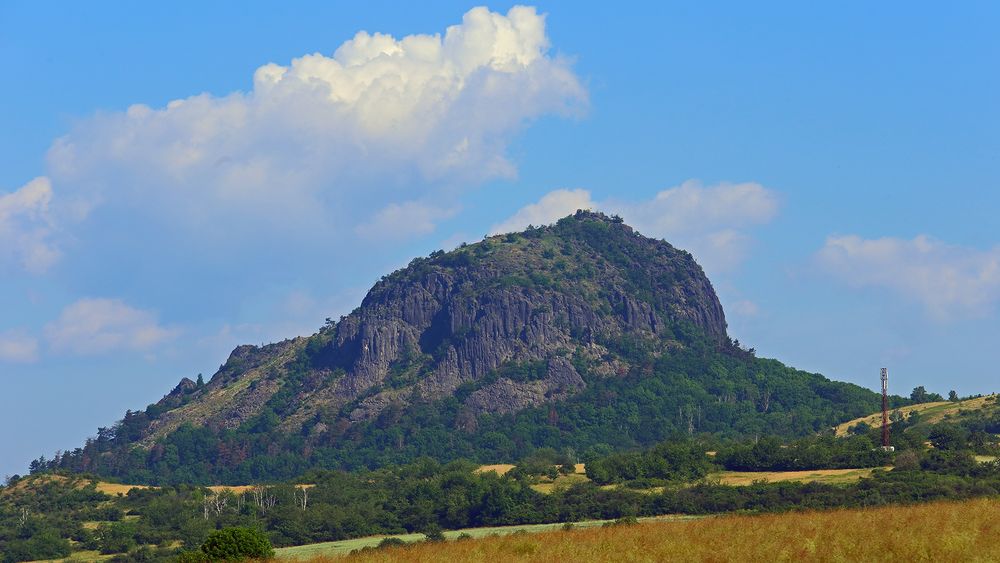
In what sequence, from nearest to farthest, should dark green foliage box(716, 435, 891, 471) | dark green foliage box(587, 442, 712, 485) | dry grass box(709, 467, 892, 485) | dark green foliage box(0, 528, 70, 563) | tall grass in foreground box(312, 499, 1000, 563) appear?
tall grass in foreground box(312, 499, 1000, 563) < dry grass box(709, 467, 892, 485) < dark green foliage box(0, 528, 70, 563) < dark green foliage box(716, 435, 891, 471) < dark green foliage box(587, 442, 712, 485)

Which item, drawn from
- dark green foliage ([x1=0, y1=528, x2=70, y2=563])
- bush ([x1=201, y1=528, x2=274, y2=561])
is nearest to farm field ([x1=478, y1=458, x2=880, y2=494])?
dark green foliage ([x1=0, y1=528, x2=70, y2=563])

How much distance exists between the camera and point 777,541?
159 ft

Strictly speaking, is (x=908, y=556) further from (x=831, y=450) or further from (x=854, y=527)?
(x=831, y=450)

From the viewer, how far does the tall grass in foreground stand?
44672 mm

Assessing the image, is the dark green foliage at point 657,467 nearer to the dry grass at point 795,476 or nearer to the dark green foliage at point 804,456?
the dry grass at point 795,476

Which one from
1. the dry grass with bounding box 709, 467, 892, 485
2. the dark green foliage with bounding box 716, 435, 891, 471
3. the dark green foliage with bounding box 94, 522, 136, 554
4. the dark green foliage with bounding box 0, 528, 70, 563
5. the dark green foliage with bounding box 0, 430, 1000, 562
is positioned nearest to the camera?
the dark green foliage with bounding box 0, 430, 1000, 562

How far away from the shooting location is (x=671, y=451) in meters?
188

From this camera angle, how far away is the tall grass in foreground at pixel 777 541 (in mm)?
44672

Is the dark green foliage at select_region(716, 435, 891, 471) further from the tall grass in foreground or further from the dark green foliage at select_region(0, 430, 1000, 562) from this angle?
the tall grass in foreground

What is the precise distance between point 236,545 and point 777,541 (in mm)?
29811


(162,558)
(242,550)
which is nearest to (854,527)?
(242,550)

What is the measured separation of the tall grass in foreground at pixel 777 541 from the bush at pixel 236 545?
37.7 feet

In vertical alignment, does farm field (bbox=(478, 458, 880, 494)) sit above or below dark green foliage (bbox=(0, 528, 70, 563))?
above

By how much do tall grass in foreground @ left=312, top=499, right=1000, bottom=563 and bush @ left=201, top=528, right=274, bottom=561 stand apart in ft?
37.7
